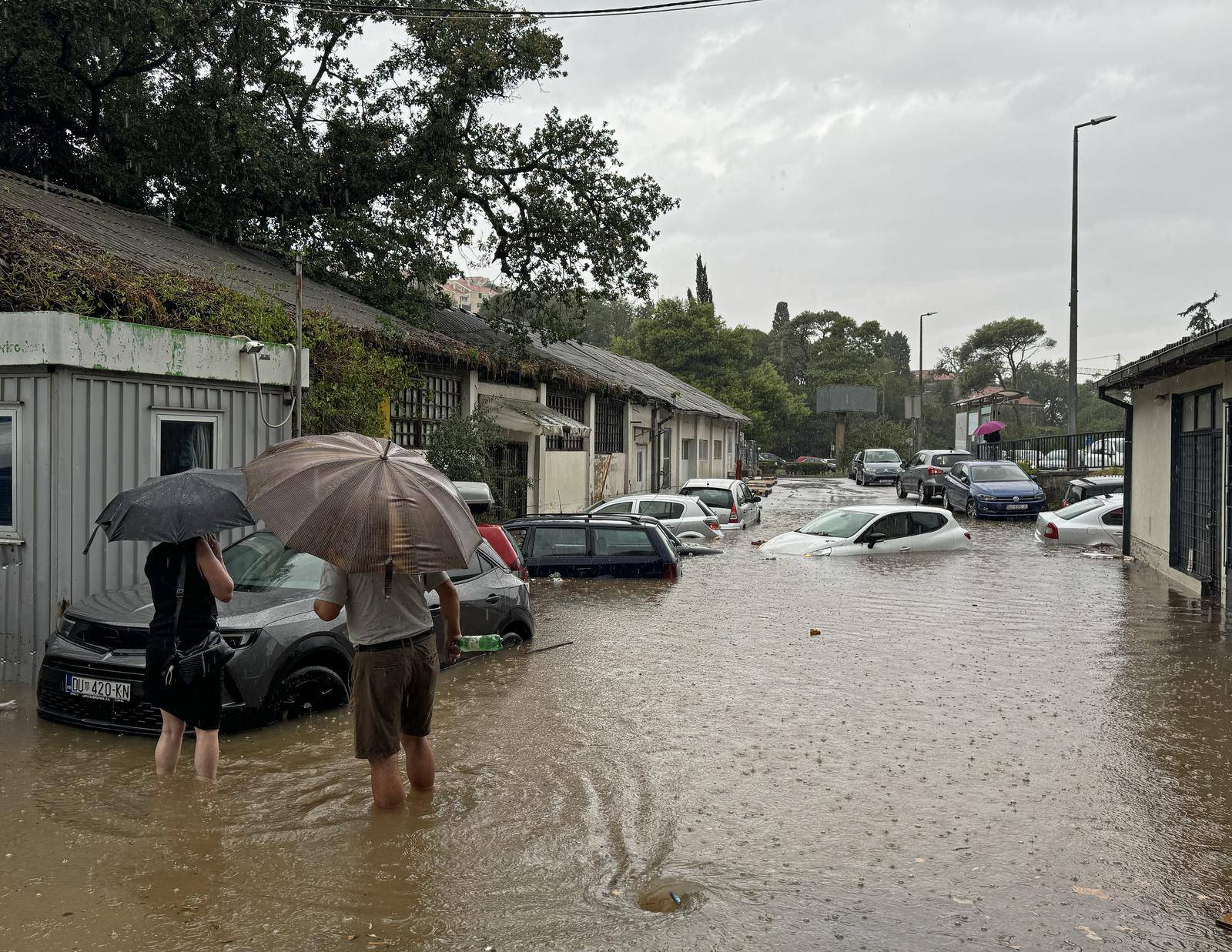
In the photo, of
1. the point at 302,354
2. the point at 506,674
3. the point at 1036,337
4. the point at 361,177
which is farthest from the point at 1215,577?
the point at 1036,337

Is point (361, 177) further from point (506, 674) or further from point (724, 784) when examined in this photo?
point (724, 784)

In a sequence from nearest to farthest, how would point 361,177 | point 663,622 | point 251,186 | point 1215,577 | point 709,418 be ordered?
point 663,622
point 1215,577
point 251,186
point 361,177
point 709,418

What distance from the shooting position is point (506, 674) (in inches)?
368

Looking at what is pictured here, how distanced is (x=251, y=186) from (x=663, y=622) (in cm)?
1357

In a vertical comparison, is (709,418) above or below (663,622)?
above

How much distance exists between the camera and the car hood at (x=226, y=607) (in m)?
6.85

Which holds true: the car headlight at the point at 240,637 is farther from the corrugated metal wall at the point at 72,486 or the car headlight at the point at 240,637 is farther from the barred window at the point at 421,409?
the barred window at the point at 421,409

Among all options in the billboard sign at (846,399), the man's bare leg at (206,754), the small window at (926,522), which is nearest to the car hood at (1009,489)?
the small window at (926,522)

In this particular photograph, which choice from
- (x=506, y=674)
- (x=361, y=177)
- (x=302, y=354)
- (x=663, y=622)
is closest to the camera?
(x=506, y=674)

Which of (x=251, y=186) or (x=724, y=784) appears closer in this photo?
(x=724, y=784)

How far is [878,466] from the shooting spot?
49.6m

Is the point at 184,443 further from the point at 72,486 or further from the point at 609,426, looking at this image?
the point at 609,426

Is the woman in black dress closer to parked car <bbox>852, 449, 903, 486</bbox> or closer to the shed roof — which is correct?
the shed roof

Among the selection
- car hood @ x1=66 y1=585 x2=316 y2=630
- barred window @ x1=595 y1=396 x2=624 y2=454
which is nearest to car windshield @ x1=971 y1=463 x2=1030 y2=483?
barred window @ x1=595 y1=396 x2=624 y2=454
